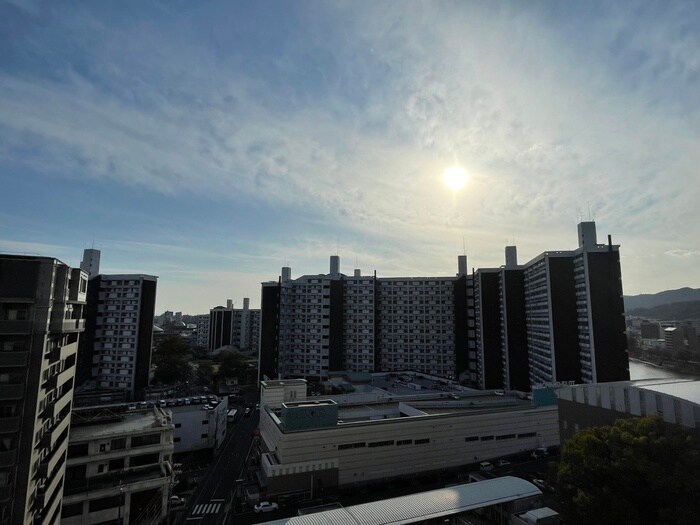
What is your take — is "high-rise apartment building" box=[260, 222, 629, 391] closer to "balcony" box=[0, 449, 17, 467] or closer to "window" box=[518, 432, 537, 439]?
"window" box=[518, 432, 537, 439]

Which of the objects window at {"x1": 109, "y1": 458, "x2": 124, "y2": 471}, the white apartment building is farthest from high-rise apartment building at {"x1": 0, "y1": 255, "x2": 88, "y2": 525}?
the white apartment building

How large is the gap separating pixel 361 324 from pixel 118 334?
48674mm

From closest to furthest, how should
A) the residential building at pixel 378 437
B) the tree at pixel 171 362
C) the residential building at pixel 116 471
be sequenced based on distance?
the residential building at pixel 116 471
the residential building at pixel 378 437
the tree at pixel 171 362

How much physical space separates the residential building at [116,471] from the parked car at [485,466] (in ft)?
97.7

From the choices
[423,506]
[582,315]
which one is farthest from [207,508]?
[582,315]

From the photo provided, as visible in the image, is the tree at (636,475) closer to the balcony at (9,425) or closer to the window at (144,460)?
the balcony at (9,425)

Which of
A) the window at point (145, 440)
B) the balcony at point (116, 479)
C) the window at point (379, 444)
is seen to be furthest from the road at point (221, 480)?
the window at point (379, 444)

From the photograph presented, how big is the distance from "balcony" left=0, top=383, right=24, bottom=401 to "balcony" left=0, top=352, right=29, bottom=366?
103cm

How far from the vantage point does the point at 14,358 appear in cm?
1923

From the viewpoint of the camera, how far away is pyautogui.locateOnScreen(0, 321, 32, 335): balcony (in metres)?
19.2

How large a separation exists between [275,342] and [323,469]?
47.9m

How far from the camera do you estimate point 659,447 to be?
18625 mm

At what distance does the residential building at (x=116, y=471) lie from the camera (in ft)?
91.8

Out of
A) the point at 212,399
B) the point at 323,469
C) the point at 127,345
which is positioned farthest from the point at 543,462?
the point at 127,345
